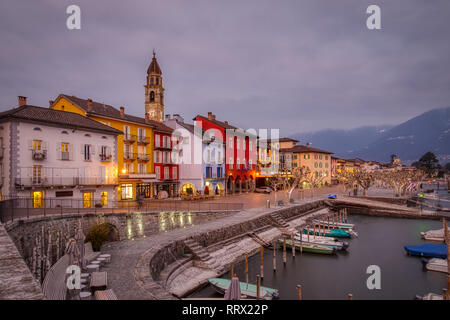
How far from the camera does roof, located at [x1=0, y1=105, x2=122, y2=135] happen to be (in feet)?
92.8

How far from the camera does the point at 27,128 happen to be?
28641 millimetres

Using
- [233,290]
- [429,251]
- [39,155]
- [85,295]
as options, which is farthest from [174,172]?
[233,290]

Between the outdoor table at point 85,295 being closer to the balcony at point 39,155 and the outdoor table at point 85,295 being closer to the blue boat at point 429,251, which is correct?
the balcony at point 39,155

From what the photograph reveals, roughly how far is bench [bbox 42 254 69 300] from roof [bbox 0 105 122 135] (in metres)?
16.0

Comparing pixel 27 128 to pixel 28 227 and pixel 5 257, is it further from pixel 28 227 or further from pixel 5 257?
pixel 5 257

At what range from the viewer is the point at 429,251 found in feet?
93.3

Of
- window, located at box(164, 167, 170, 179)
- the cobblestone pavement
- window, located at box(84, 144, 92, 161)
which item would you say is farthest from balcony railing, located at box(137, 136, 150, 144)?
the cobblestone pavement

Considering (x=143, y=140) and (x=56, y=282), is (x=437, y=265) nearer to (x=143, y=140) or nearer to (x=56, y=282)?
(x=56, y=282)

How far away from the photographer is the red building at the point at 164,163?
4784 cm

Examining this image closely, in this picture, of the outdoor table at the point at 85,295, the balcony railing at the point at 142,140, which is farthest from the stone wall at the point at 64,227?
the balcony railing at the point at 142,140

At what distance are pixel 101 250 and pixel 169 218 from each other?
26.5 ft

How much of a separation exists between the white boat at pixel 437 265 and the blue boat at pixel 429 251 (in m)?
1.88

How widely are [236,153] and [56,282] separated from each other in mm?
49653
